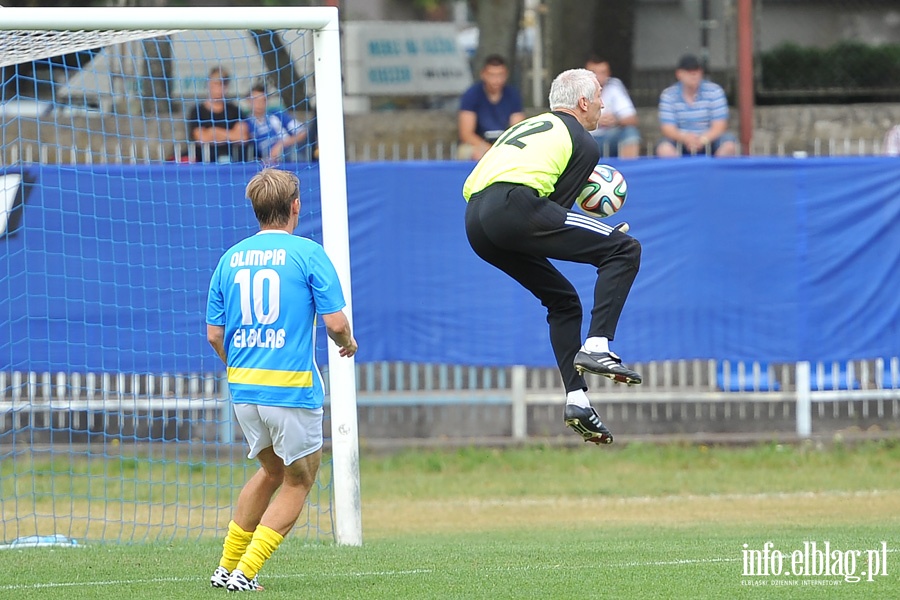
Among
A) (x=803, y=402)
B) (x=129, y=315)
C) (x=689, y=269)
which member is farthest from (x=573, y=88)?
(x=803, y=402)

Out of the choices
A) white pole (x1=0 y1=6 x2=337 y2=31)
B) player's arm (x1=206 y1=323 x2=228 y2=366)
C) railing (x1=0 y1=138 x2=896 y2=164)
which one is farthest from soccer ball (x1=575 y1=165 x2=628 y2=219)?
railing (x1=0 y1=138 x2=896 y2=164)

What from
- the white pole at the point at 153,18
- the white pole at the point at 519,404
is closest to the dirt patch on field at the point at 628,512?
the white pole at the point at 519,404

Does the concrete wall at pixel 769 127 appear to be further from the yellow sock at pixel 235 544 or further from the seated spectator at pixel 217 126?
the yellow sock at pixel 235 544

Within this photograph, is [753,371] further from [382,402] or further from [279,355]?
[279,355]

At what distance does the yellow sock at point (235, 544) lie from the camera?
6.83 metres

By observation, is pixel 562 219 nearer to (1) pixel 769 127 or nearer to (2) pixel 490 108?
(2) pixel 490 108

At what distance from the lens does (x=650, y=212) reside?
→ 12555 millimetres

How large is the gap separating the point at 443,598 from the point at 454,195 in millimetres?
6558

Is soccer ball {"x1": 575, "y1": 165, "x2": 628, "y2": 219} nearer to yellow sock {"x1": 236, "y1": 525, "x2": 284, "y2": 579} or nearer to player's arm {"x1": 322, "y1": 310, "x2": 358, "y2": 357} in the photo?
player's arm {"x1": 322, "y1": 310, "x2": 358, "y2": 357}

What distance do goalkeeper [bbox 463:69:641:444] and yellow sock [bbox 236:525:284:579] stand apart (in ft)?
5.74

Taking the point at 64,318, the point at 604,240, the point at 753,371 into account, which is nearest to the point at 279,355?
the point at 604,240

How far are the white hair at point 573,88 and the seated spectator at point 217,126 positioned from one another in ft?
16.6

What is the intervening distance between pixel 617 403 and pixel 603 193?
607 centimetres

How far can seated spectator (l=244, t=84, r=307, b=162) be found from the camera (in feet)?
40.0
